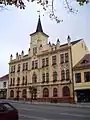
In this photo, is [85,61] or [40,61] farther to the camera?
[40,61]

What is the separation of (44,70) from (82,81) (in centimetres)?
1096

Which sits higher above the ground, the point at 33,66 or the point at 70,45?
the point at 70,45

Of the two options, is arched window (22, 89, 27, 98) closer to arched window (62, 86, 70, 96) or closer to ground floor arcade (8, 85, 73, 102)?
ground floor arcade (8, 85, 73, 102)

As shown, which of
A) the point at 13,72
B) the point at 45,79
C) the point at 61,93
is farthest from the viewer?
the point at 13,72

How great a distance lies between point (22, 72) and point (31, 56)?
497cm

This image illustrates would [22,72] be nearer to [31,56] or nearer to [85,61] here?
[31,56]

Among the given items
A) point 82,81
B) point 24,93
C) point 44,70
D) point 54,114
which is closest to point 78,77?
point 82,81

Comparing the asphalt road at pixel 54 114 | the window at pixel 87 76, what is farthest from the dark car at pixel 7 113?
the window at pixel 87 76

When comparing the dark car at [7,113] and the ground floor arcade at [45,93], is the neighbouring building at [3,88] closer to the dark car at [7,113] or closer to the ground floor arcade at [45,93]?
the ground floor arcade at [45,93]

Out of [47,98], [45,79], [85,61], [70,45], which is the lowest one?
[47,98]

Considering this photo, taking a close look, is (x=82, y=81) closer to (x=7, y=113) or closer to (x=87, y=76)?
(x=87, y=76)

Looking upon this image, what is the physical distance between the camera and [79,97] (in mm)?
41062

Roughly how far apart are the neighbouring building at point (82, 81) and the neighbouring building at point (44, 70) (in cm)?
111

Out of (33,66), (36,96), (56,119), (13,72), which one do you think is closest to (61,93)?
(36,96)
